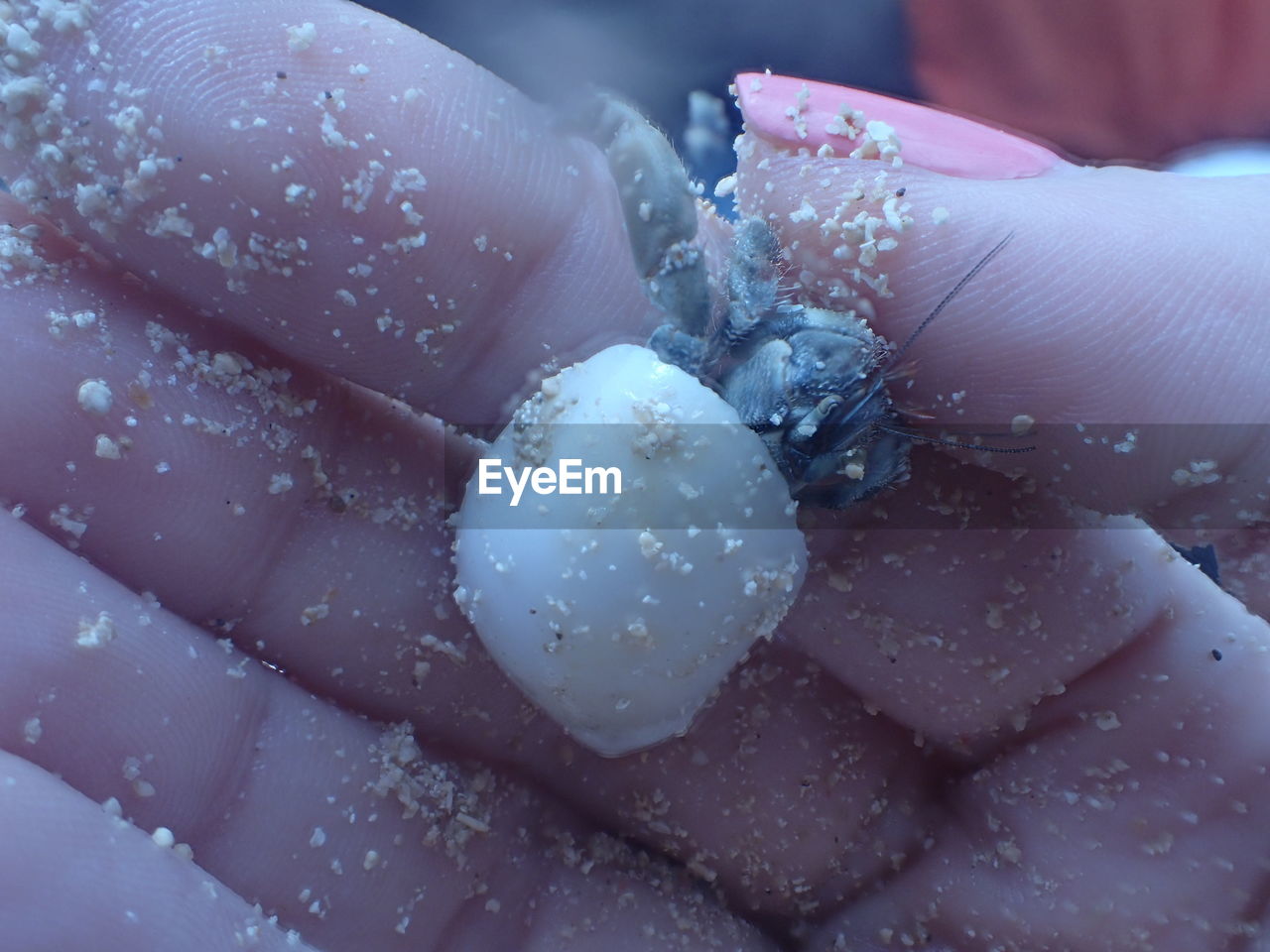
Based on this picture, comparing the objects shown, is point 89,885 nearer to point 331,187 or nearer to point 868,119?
point 331,187

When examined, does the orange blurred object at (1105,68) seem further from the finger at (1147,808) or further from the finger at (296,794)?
the finger at (296,794)

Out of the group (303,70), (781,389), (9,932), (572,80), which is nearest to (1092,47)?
(572,80)

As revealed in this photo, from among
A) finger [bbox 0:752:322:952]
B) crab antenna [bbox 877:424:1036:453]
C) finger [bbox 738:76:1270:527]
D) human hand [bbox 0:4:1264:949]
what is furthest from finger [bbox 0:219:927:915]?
finger [bbox 738:76:1270:527]

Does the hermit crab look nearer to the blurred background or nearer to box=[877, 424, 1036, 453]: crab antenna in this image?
box=[877, 424, 1036, 453]: crab antenna

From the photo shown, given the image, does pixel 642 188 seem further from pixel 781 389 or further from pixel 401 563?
pixel 401 563

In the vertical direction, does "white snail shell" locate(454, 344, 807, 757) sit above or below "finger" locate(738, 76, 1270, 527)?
below
